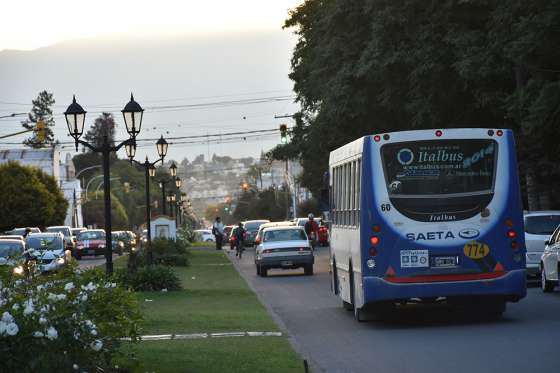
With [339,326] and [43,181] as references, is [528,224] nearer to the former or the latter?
[339,326]

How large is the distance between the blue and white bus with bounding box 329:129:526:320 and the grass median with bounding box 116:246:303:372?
2.29 meters

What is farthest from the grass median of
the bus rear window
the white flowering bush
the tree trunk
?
the tree trunk

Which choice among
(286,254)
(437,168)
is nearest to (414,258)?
(437,168)

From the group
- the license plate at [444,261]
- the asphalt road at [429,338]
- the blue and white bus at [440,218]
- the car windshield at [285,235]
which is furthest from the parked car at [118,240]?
the license plate at [444,261]

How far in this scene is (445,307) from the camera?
23.7 metres

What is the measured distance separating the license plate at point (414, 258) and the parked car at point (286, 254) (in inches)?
889

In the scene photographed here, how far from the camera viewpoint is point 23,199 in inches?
3730

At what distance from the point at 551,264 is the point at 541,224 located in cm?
491

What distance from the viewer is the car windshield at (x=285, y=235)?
42.7 metres

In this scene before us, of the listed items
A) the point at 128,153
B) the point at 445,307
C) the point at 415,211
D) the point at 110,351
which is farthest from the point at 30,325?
the point at 128,153

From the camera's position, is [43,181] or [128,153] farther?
[43,181]

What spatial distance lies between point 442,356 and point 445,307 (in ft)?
28.6

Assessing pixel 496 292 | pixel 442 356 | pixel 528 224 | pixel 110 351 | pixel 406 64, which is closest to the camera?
pixel 110 351

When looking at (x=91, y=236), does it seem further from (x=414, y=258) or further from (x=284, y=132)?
(x=414, y=258)
